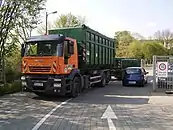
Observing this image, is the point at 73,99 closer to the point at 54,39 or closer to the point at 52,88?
the point at 52,88

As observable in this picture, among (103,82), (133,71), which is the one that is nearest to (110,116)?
(103,82)

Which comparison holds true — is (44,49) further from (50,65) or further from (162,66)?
(162,66)

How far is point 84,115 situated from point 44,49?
5.28m

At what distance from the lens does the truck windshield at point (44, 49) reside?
1450cm

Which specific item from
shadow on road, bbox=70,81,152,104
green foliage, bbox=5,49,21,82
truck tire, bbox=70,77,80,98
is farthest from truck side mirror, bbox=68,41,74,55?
green foliage, bbox=5,49,21,82

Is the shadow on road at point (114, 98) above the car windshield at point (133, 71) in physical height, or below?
below

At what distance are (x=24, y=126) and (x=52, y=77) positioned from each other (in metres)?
5.90

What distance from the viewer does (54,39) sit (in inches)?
577

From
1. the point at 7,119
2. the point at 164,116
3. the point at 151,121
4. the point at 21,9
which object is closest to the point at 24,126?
the point at 7,119

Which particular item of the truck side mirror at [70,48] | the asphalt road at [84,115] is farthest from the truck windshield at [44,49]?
the asphalt road at [84,115]

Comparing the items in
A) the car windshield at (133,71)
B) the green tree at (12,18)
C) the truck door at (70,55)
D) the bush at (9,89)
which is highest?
the green tree at (12,18)

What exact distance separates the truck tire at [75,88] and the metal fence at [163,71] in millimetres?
5125

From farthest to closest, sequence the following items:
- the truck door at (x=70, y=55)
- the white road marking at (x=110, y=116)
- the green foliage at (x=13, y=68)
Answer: the green foliage at (x=13, y=68), the truck door at (x=70, y=55), the white road marking at (x=110, y=116)

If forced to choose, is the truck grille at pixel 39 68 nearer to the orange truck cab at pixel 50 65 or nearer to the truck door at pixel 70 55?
the orange truck cab at pixel 50 65
